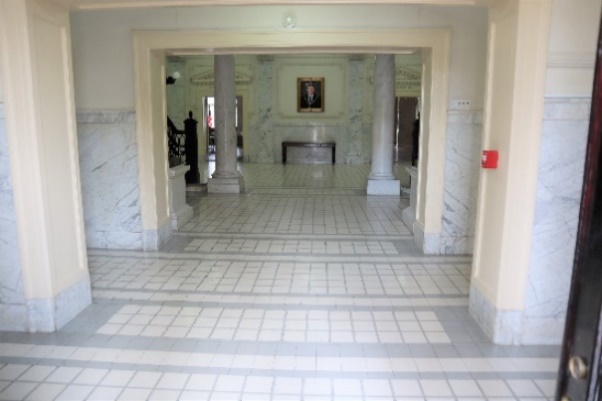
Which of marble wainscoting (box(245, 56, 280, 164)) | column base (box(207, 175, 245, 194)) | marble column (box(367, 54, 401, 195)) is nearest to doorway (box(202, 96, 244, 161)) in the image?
marble wainscoting (box(245, 56, 280, 164))

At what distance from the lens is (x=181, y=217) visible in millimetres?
6879

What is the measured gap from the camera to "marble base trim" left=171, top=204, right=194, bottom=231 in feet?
21.7

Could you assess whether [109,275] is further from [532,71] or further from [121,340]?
[532,71]

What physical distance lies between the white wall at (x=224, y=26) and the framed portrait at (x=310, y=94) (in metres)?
11.1

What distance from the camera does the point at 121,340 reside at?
3.41m

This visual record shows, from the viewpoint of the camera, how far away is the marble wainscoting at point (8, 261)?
328cm

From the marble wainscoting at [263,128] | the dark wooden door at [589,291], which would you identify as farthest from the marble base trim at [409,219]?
the marble wainscoting at [263,128]

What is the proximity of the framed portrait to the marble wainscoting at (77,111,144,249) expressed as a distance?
11.2 metres

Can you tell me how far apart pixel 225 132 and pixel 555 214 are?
7781 millimetres

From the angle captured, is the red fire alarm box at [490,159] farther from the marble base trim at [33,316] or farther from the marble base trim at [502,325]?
the marble base trim at [33,316]

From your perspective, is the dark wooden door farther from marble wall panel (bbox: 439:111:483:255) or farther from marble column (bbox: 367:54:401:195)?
marble column (bbox: 367:54:401:195)

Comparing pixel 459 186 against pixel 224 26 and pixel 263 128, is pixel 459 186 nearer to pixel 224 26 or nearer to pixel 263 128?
pixel 224 26

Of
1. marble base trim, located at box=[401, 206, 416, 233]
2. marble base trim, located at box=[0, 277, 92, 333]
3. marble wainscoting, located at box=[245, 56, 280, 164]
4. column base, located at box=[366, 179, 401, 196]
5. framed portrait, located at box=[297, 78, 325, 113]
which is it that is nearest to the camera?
marble base trim, located at box=[0, 277, 92, 333]

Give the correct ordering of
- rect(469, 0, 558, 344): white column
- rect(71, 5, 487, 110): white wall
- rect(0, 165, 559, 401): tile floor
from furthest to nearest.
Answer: rect(71, 5, 487, 110): white wall < rect(469, 0, 558, 344): white column < rect(0, 165, 559, 401): tile floor
